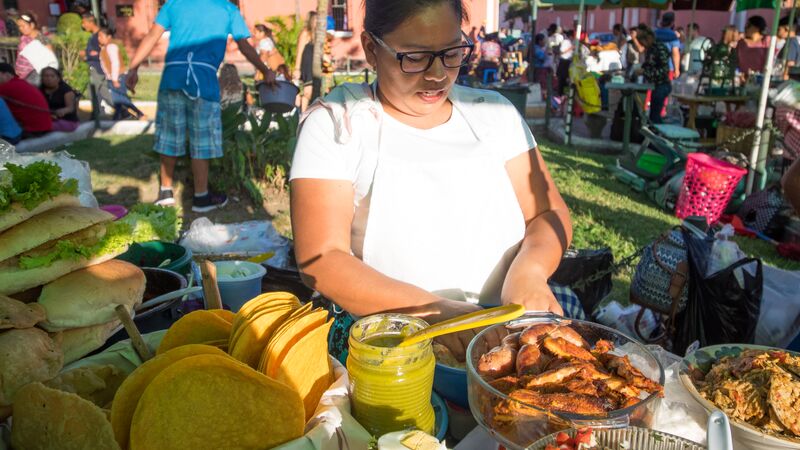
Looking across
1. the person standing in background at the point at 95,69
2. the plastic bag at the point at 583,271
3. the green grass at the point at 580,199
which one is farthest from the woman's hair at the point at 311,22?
the plastic bag at the point at 583,271

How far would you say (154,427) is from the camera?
90cm

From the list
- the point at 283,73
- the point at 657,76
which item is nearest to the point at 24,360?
the point at 283,73

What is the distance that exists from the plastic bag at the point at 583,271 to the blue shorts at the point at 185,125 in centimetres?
385

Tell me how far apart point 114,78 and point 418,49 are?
12812mm

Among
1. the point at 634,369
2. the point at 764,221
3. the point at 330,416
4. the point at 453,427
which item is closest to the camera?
the point at 330,416

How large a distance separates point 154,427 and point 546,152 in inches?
354

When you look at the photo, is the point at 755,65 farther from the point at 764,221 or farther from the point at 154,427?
the point at 154,427

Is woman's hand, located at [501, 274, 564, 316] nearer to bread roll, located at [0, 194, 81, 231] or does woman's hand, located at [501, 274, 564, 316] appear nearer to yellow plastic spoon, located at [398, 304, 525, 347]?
yellow plastic spoon, located at [398, 304, 525, 347]

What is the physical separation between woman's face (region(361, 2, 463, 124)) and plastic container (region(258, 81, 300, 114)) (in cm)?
533

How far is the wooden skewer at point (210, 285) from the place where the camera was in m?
1.33

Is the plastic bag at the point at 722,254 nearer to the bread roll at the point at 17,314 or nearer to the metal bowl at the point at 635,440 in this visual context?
the metal bowl at the point at 635,440

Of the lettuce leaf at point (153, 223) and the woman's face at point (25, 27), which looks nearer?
the lettuce leaf at point (153, 223)

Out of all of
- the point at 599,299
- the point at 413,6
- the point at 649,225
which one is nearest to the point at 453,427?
the point at 413,6

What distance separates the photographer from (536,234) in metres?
2.03
